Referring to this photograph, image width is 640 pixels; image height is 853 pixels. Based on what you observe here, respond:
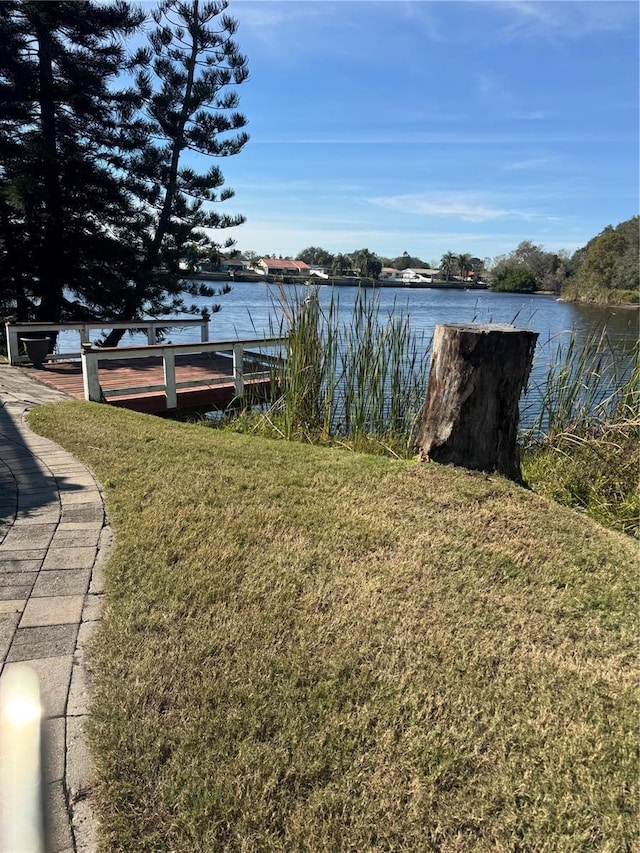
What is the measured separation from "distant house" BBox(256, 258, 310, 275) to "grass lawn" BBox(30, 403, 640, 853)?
3.64 m

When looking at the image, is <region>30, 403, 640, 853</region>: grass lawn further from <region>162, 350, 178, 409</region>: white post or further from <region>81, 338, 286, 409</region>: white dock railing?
<region>162, 350, 178, 409</region>: white post

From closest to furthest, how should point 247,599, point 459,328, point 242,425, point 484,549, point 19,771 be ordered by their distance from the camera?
1. point 19,771
2. point 247,599
3. point 484,549
4. point 459,328
5. point 242,425

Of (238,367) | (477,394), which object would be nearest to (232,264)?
(238,367)

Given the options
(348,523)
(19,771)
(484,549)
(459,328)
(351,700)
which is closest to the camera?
(19,771)

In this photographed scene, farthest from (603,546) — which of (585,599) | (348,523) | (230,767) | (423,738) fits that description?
(230,767)

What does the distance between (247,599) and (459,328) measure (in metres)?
1.95

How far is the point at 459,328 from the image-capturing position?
121 inches

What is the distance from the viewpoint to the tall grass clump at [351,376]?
4254 millimetres

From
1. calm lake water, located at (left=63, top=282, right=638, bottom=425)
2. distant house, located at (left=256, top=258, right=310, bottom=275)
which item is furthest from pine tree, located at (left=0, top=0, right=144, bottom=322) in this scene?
distant house, located at (left=256, top=258, right=310, bottom=275)

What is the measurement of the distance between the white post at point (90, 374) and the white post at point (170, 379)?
65 centimetres

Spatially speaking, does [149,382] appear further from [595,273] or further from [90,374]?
[595,273]

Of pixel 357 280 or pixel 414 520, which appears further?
pixel 357 280

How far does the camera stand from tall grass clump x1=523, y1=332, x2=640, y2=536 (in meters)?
3.47

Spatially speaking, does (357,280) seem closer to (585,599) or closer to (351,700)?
(585,599)
